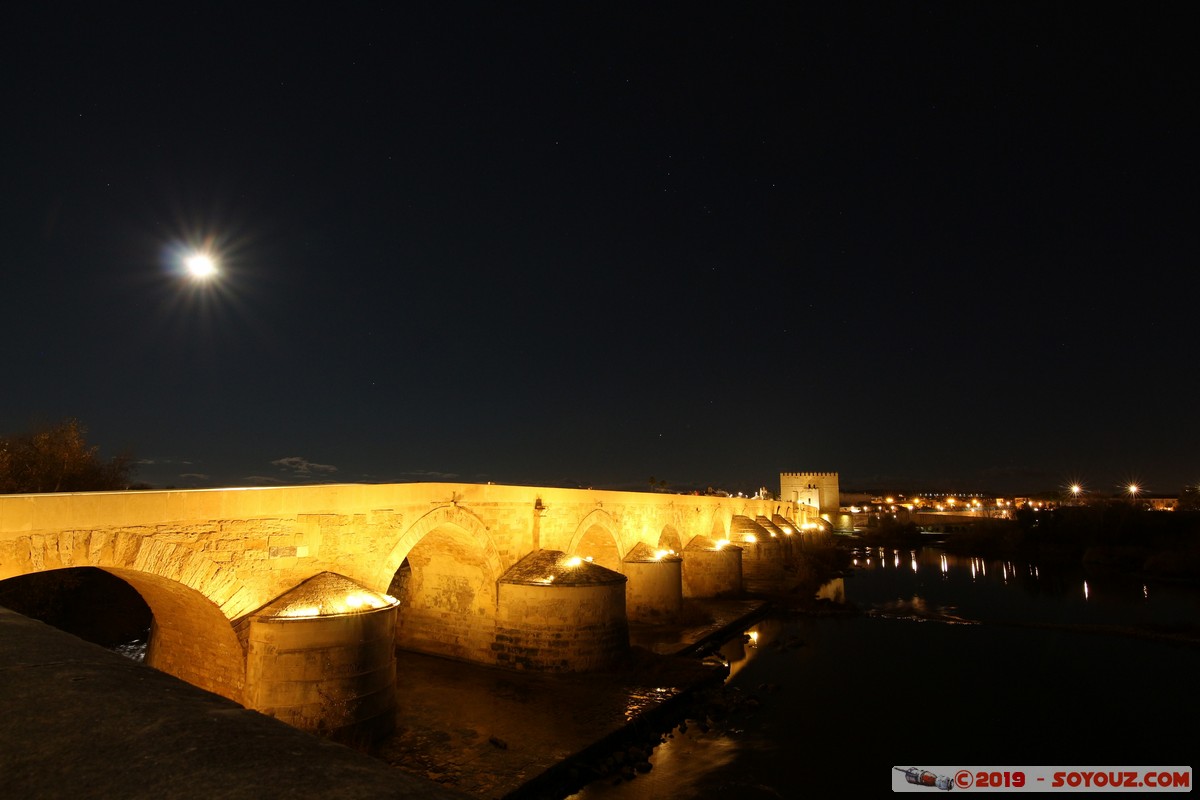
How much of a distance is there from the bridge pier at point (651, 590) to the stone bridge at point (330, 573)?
5.33 feet

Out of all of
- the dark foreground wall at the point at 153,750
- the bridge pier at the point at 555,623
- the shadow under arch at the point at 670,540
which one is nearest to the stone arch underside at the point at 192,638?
the bridge pier at the point at 555,623

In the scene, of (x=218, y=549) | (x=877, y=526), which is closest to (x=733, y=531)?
(x=218, y=549)

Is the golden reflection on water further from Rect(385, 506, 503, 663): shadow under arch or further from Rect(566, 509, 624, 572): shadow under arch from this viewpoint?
Rect(566, 509, 624, 572): shadow under arch

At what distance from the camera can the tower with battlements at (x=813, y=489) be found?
70.6 meters

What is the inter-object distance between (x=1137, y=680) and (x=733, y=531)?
609 inches

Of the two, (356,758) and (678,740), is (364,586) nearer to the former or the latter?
(678,740)

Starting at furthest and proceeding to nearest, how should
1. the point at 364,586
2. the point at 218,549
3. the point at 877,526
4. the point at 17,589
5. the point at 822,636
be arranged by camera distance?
the point at 877,526 < the point at 822,636 < the point at 17,589 < the point at 364,586 < the point at 218,549

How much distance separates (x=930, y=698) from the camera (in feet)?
43.8

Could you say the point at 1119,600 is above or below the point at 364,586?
below

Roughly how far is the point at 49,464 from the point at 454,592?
10278mm

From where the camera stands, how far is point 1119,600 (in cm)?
2756

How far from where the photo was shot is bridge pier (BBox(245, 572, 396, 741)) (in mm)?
7605

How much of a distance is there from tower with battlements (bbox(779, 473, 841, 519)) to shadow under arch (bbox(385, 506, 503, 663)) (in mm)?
61725

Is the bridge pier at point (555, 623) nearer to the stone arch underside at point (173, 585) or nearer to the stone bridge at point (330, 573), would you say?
the stone bridge at point (330, 573)
